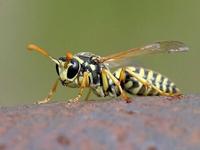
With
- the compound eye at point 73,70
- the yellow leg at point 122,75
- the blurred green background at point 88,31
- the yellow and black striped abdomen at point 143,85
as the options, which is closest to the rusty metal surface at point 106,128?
the compound eye at point 73,70

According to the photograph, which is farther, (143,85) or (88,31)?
(88,31)

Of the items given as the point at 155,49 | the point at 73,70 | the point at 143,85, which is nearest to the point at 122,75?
the point at 143,85

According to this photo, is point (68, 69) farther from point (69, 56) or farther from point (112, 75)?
point (112, 75)

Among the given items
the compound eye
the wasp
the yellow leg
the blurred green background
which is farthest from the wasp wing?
the blurred green background

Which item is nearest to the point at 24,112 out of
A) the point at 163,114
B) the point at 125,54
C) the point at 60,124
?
the point at 60,124

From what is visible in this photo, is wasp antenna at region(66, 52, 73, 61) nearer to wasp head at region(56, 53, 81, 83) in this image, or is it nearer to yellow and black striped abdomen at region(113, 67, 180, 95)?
wasp head at region(56, 53, 81, 83)
